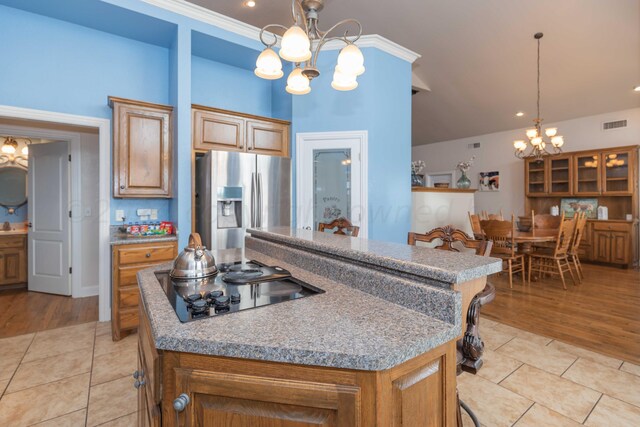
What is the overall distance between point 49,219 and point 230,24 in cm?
332

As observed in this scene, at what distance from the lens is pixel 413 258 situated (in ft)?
3.68

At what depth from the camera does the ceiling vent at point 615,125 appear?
5830mm

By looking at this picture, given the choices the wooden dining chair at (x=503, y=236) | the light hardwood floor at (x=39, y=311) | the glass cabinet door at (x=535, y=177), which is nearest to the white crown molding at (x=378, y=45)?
the wooden dining chair at (x=503, y=236)

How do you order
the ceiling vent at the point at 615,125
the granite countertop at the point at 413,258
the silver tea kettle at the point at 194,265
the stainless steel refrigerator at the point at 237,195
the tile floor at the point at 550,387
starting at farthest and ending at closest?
1. the ceiling vent at the point at 615,125
2. the stainless steel refrigerator at the point at 237,195
3. the tile floor at the point at 550,387
4. the silver tea kettle at the point at 194,265
5. the granite countertop at the point at 413,258

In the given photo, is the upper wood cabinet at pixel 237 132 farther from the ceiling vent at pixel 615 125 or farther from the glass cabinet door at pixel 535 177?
the ceiling vent at pixel 615 125

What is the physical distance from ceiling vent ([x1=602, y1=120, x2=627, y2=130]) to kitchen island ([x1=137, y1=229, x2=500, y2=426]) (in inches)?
277

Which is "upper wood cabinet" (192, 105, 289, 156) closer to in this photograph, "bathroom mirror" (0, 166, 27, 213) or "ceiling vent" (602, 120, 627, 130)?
"bathroom mirror" (0, 166, 27, 213)

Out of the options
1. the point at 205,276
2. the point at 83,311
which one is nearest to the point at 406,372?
the point at 205,276

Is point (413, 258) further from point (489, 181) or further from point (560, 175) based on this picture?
point (489, 181)

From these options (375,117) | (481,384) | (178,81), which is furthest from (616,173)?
(178,81)

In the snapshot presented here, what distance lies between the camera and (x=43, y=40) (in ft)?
10.0

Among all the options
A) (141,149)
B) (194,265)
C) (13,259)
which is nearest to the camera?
(194,265)

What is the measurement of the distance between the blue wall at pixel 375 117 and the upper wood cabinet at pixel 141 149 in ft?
4.82

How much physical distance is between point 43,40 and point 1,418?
3.15 meters
